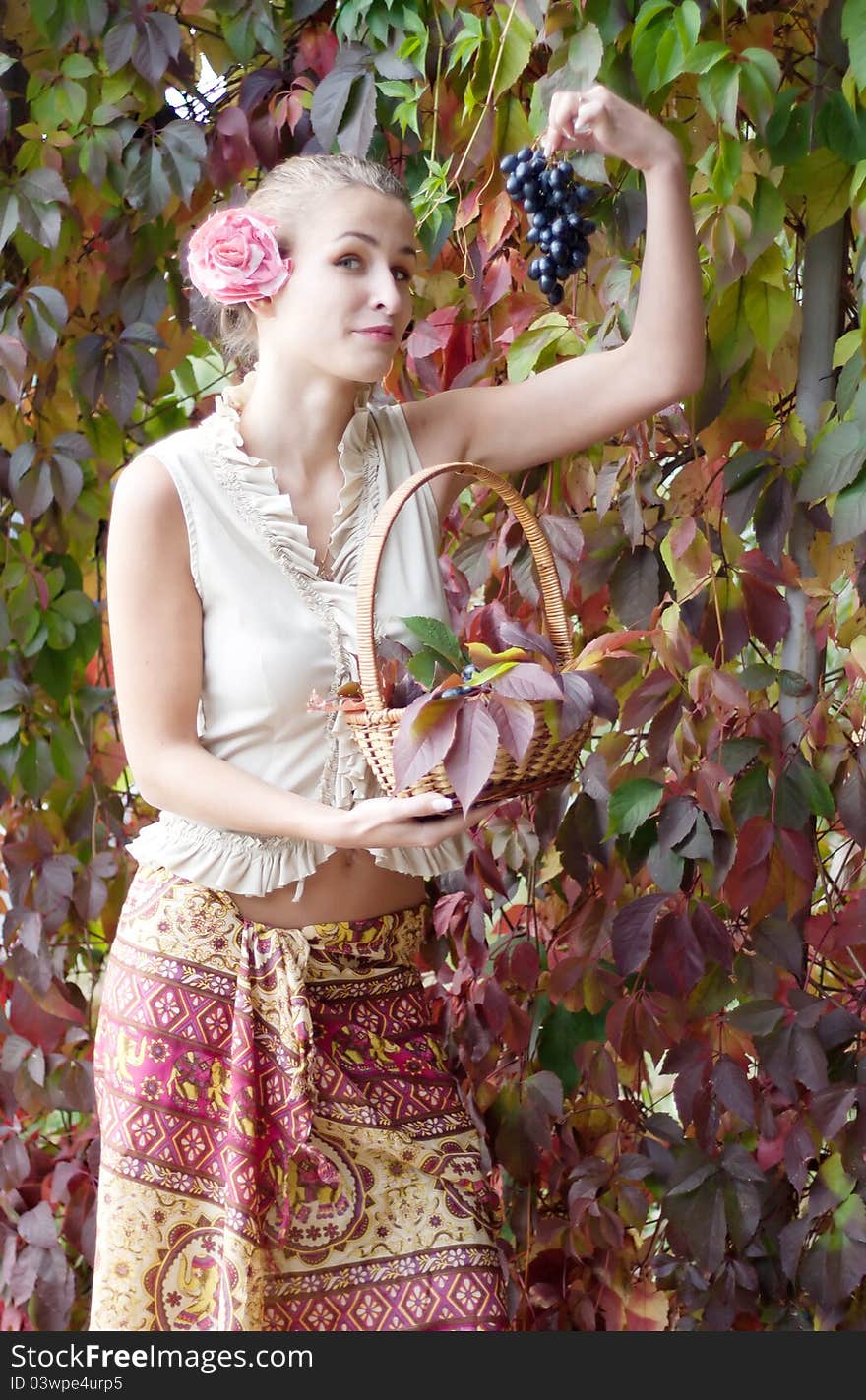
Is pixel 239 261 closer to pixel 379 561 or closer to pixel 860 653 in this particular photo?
pixel 379 561

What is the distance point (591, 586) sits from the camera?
163 cm

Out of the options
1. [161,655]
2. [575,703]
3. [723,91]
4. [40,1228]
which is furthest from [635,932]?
[40,1228]

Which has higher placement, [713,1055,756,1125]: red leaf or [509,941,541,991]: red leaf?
[509,941,541,991]: red leaf

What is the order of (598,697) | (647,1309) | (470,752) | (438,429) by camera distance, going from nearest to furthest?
1. (470,752)
2. (598,697)
3. (438,429)
4. (647,1309)

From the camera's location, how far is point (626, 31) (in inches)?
56.8

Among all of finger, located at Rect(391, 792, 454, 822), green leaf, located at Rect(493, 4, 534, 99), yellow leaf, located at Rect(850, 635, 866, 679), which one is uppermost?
green leaf, located at Rect(493, 4, 534, 99)

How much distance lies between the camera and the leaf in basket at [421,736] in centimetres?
114

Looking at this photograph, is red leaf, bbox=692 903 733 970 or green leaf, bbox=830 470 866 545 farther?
red leaf, bbox=692 903 733 970

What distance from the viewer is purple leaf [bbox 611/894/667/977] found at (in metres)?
1.54

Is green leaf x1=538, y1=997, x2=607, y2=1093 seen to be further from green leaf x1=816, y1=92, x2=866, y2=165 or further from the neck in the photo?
green leaf x1=816, y1=92, x2=866, y2=165

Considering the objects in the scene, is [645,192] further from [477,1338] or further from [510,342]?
[477,1338]

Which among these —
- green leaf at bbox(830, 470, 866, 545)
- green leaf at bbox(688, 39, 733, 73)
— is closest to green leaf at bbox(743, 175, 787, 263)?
green leaf at bbox(688, 39, 733, 73)

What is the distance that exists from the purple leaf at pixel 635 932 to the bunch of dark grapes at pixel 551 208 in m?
0.58

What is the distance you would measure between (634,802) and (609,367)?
0.40 metres
